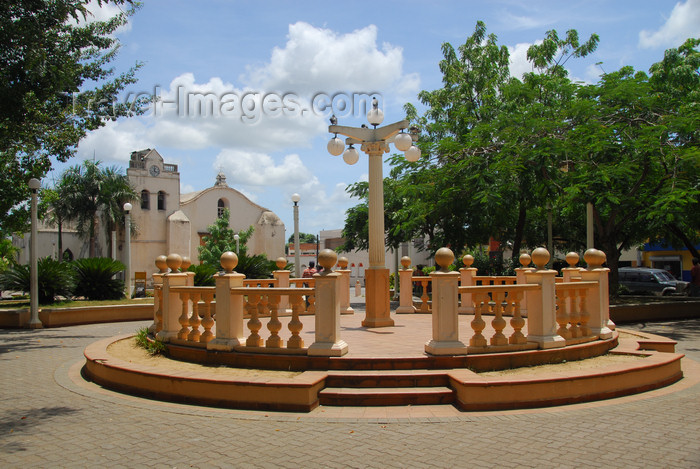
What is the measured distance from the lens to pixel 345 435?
5516 millimetres


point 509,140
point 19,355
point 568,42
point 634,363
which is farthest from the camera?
point 568,42

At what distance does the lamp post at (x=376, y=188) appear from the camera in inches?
413

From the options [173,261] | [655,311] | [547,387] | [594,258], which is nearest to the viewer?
[547,387]

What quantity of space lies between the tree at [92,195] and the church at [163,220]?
181 centimetres

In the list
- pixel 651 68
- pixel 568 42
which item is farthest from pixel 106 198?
pixel 651 68

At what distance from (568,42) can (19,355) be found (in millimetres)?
26303

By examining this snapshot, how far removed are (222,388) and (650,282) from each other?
27279 millimetres

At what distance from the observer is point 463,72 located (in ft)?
95.2

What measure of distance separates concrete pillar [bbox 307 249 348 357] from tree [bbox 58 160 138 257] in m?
40.8

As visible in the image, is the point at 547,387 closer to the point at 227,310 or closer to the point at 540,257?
the point at 540,257

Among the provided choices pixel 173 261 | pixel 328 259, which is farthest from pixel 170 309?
pixel 328 259

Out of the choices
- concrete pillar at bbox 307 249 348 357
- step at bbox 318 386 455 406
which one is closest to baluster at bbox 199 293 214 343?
concrete pillar at bbox 307 249 348 357

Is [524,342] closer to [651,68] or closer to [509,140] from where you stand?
[509,140]

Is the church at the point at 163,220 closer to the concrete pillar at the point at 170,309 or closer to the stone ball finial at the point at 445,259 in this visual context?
the concrete pillar at the point at 170,309
